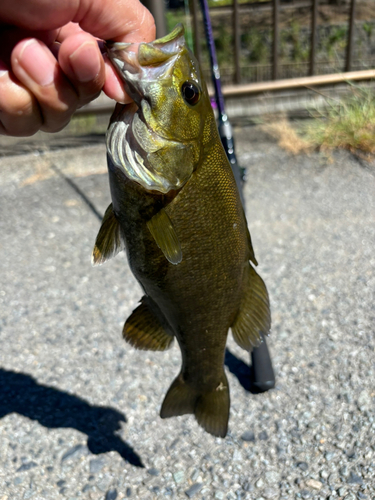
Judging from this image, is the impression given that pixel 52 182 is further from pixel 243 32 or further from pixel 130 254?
pixel 130 254

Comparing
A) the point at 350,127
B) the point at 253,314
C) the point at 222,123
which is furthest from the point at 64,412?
the point at 350,127

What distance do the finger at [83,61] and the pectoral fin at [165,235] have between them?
386mm

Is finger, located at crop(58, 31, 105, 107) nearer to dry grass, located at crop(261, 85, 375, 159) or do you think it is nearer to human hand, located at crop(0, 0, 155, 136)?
human hand, located at crop(0, 0, 155, 136)

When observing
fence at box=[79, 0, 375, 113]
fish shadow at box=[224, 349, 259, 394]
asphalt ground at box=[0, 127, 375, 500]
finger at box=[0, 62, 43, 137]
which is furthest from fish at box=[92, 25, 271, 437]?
fence at box=[79, 0, 375, 113]

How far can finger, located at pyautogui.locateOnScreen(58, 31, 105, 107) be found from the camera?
1.17 m

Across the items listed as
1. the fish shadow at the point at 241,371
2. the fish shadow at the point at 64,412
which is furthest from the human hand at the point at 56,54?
the fish shadow at the point at 241,371

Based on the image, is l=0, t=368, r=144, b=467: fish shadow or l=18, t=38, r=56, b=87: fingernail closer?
l=18, t=38, r=56, b=87: fingernail

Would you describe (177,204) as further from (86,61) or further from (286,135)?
(286,135)

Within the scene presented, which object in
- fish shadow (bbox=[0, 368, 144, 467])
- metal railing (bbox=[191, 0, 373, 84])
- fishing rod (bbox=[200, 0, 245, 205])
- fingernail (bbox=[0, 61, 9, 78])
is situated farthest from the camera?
metal railing (bbox=[191, 0, 373, 84])

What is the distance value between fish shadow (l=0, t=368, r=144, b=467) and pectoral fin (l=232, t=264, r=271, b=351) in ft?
3.52

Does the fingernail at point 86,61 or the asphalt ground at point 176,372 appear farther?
the asphalt ground at point 176,372

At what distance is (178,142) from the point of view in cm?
125

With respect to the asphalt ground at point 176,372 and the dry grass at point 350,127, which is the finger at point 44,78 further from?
the dry grass at point 350,127

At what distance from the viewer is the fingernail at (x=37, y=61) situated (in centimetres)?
122
